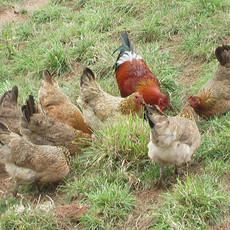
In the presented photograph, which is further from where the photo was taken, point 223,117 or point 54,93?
point 54,93

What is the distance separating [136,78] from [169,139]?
276 centimetres

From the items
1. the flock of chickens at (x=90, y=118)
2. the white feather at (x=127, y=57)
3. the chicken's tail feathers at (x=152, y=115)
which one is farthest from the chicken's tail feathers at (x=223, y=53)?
the chicken's tail feathers at (x=152, y=115)

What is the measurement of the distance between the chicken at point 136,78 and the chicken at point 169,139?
1.56m

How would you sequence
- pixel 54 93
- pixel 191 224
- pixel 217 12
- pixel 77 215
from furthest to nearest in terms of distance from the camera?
pixel 217 12, pixel 54 93, pixel 77 215, pixel 191 224

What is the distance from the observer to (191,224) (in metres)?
4.51

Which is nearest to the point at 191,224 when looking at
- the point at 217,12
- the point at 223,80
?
the point at 223,80

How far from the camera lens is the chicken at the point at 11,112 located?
6954 millimetres

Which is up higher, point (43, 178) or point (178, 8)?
point (178, 8)

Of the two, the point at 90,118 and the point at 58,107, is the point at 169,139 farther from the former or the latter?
the point at 58,107

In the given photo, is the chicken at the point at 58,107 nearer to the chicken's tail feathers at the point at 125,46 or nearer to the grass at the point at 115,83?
the grass at the point at 115,83

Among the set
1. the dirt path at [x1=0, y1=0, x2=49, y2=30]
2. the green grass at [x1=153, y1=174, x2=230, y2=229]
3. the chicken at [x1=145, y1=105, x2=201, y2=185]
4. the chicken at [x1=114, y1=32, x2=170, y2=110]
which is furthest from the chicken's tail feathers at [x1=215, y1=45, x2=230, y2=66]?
the dirt path at [x1=0, y1=0, x2=49, y2=30]

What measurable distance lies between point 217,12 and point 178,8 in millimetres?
838

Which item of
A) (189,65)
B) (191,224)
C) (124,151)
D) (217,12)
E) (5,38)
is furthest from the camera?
(5,38)

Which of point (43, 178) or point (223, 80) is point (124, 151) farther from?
point (223, 80)
